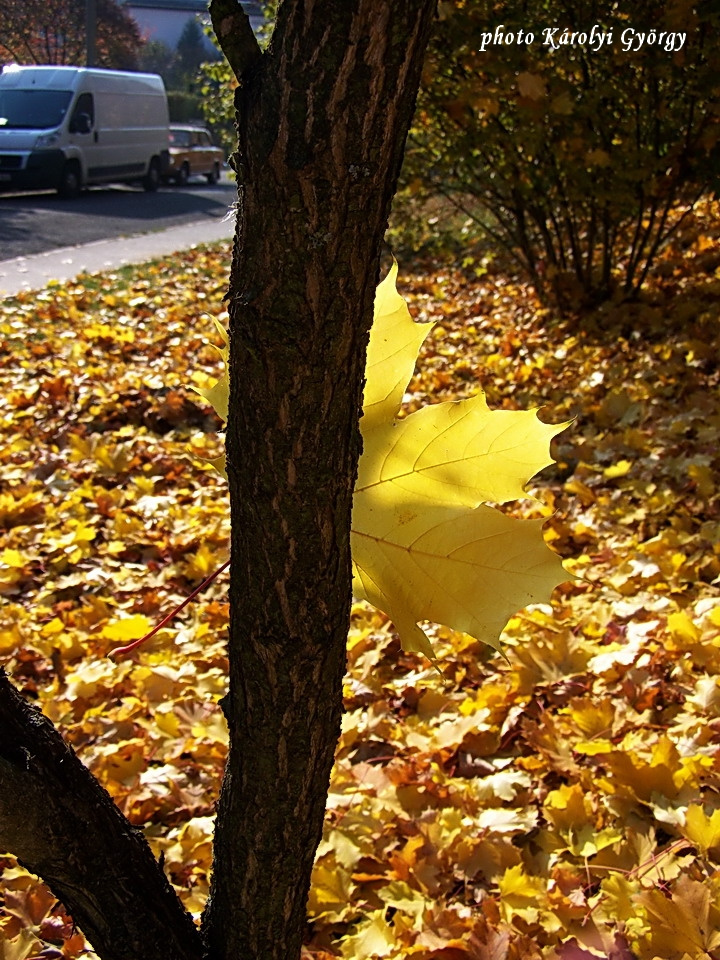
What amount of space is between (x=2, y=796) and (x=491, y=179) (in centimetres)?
504

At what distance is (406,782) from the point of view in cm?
175

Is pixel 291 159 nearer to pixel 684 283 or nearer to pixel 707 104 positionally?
pixel 707 104

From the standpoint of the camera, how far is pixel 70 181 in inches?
648

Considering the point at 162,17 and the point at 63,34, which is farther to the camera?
the point at 162,17

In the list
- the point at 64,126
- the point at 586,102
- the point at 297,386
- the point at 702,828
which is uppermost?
the point at 64,126

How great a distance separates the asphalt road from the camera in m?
11.3

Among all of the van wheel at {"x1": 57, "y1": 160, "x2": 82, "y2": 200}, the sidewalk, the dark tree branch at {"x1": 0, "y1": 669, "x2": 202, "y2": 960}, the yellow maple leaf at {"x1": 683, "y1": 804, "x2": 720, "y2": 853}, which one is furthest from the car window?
the dark tree branch at {"x1": 0, "y1": 669, "x2": 202, "y2": 960}

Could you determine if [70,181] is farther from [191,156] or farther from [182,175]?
[191,156]

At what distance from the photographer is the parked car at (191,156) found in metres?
22.1

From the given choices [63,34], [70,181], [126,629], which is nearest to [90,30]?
[70,181]

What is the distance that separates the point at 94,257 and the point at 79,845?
10.3 metres

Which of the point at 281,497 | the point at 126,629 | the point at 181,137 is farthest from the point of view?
the point at 181,137

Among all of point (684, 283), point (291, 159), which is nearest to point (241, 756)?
point (291, 159)

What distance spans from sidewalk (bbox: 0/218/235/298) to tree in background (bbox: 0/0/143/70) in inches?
81.3
